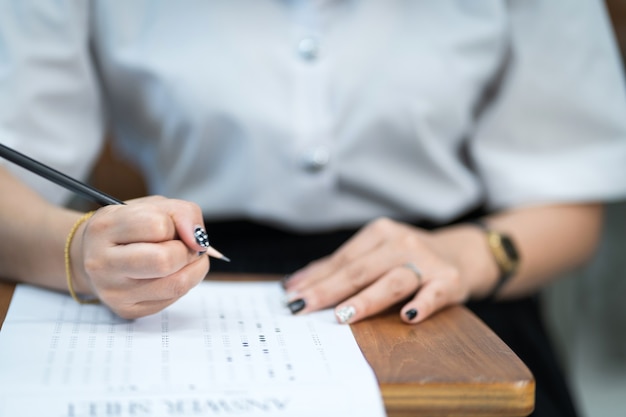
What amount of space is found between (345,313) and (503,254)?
0.96ft

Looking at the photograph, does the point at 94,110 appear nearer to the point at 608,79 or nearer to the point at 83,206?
the point at 83,206

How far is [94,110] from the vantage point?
827 millimetres

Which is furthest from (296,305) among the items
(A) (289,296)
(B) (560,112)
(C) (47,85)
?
(B) (560,112)

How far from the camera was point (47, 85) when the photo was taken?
75 centimetres

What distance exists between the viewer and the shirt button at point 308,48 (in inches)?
31.2

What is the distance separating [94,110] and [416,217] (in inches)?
16.3

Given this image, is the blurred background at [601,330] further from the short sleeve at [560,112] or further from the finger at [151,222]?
the finger at [151,222]

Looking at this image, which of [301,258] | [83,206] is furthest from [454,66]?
[83,206]

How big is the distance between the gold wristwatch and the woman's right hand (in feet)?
1.29

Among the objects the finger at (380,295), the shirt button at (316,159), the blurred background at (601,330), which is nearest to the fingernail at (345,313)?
the finger at (380,295)

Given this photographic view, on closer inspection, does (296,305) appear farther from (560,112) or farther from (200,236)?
(560,112)

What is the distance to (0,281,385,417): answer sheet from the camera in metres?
0.41

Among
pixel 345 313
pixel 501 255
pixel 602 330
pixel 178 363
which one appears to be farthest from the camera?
pixel 602 330

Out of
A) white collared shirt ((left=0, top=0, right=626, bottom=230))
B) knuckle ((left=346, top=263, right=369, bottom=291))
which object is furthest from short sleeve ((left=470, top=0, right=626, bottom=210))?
knuckle ((left=346, top=263, right=369, bottom=291))
